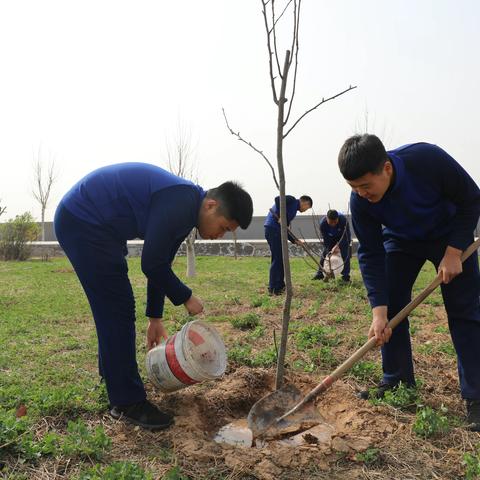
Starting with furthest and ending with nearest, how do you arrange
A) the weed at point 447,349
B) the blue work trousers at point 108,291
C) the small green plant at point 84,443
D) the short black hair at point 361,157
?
the weed at point 447,349, the blue work trousers at point 108,291, the short black hair at point 361,157, the small green plant at point 84,443

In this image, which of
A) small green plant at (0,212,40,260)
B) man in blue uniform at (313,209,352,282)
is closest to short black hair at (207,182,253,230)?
man in blue uniform at (313,209,352,282)

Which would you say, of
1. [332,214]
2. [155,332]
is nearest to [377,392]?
[155,332]

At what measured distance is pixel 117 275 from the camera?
110 inches

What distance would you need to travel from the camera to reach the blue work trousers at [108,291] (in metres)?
2.76

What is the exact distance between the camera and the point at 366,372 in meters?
3.58

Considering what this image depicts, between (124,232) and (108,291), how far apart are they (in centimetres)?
32

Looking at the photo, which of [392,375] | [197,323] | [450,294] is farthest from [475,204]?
[197,323]

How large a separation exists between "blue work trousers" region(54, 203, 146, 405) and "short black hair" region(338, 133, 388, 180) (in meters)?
1.26

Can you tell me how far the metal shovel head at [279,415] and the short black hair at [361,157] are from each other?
1.33 metres

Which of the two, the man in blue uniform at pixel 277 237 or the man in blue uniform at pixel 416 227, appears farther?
the man in blue uniform at pixel 277 237

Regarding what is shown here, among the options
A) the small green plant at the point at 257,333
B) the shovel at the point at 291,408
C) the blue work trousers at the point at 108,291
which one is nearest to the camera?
the blue work trousers at the point at 108,291

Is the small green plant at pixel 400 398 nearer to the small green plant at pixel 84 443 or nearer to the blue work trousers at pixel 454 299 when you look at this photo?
the blue work trousers at pixel 454 299

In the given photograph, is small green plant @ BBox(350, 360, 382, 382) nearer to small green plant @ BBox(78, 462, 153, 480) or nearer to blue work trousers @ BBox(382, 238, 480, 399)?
blue work trousers @ BBox(382, 238, 480, 399)

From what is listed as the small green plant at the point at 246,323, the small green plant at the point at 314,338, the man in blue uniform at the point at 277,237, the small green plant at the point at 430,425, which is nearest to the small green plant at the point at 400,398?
the small green plant at the point at 430,425
